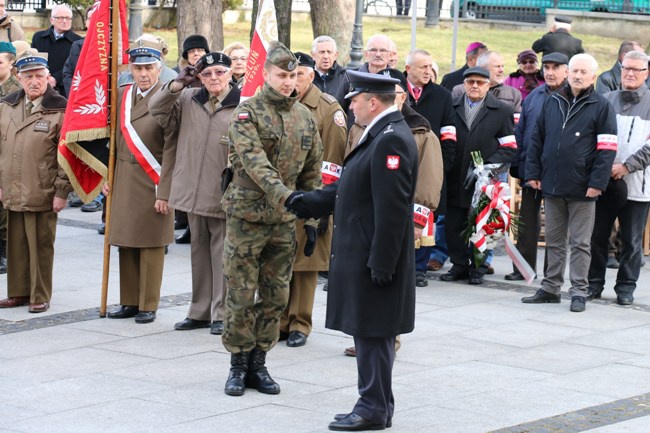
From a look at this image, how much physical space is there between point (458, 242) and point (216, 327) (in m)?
3.55

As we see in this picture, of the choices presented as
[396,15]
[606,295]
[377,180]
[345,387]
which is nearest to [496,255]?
[606,295]

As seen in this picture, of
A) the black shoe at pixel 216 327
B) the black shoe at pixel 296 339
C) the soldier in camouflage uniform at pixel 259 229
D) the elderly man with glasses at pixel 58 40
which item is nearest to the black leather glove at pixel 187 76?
the soldier in camouflage uniform at pixel 259 229

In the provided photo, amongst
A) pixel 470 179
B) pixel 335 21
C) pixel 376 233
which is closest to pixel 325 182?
pixel 470 179

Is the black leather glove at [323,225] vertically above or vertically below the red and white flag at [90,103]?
below

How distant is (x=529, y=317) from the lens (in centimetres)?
1045

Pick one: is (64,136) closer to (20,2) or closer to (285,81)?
(285,81)

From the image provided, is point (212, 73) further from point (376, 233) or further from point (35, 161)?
point (376, 233)

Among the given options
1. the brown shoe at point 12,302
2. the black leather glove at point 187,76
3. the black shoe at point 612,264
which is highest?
the black leather glove at point 187,76

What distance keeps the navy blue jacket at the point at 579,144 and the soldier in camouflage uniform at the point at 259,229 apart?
3566mm

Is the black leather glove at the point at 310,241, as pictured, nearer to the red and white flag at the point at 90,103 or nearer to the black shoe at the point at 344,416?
the black shoe at the point at 344,416

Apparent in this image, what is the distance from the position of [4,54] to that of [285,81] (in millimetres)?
4692

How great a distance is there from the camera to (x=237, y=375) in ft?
25.3

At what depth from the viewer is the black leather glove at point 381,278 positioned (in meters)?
6.78

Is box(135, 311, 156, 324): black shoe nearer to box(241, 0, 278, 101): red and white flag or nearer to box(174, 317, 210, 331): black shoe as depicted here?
box(174, 317, 210, 331): black shoe
